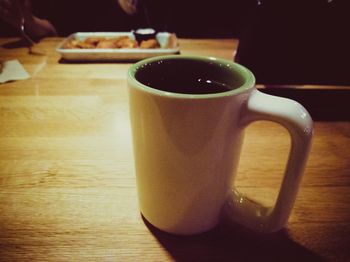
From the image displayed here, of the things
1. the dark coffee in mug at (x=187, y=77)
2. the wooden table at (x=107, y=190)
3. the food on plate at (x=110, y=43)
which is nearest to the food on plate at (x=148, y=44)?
the food on plate at (x=110, y=43)

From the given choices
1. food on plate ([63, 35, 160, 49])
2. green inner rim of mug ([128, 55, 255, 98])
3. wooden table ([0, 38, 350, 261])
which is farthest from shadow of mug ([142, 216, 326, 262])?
food on plate ([63, 35, 160, 49])

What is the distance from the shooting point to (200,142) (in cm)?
25

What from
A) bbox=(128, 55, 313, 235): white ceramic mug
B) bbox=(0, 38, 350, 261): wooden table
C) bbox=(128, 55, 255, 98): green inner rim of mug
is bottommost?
bbox=(0, 38, 350, 261): wooden table

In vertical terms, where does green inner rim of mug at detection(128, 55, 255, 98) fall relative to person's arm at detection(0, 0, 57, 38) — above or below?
above

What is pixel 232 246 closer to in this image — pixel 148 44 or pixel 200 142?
pixel 200 142

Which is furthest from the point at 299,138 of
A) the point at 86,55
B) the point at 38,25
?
the point at 38,25

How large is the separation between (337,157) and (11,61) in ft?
2.69

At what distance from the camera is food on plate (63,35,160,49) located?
3.10 feet

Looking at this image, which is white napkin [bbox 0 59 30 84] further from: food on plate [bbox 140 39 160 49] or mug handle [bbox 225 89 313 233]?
mug handle [bbox 225 89 313 233]

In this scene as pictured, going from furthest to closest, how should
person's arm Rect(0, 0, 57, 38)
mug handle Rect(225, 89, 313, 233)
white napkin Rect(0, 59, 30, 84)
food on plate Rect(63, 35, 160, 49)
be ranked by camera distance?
1. person's arm Rect(0, 0, 57, 38)
2. food on plate Rect(63, 35, 160, 49)
3. white napkin Rect(0, 59, 30, 84)
4. mug handle Rect(225, 89, 313, 233)

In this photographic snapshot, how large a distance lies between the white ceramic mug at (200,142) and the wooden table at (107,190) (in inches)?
1.2

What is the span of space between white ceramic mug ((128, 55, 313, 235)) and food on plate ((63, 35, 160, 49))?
0.69 m

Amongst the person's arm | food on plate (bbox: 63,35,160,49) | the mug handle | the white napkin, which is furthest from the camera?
the person's arm

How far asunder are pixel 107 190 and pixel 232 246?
18 centimetres
